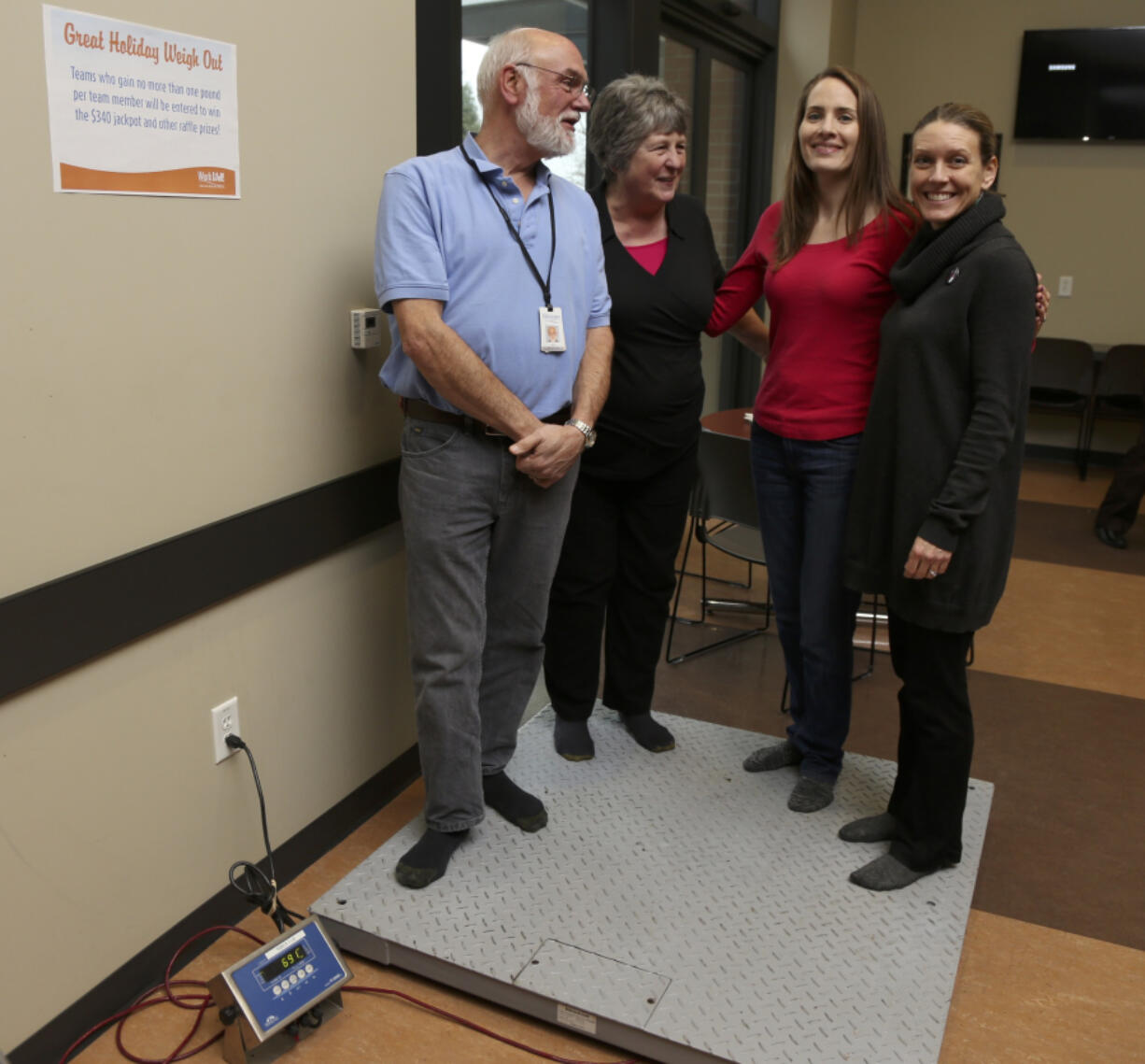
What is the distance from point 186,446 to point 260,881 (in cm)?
88

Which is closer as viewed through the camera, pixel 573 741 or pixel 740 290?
pixel 740 290

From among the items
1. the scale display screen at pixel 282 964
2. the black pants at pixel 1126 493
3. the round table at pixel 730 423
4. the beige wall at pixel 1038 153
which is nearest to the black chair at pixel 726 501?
the round table at pixel 730 423

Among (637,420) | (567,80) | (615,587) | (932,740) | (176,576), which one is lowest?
(932,740)

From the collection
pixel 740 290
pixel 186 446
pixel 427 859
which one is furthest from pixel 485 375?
pixel 427 859

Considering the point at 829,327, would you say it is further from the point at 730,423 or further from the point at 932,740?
the point at 730,423

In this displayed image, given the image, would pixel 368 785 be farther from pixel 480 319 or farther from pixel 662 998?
pixel 480 319

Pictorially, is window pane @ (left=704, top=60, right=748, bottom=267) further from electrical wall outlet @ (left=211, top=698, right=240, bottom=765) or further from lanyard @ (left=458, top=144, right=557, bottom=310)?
electrical wall outlet @ (left=211, top=698, right=240, bottom=765)

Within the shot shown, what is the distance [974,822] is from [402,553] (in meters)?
1.46

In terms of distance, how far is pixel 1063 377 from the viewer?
20.7 feet

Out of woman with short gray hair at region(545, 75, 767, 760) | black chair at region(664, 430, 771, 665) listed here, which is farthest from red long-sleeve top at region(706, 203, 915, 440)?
black chair at region(664, 430, 771, 665)

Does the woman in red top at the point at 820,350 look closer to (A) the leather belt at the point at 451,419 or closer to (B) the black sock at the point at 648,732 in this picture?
(B) the black sock at the point at 648,732

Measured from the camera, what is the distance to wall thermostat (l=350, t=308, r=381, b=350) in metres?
2.26

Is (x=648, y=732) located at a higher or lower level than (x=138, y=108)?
lower

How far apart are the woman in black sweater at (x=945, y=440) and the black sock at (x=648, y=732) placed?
0.75 meters
